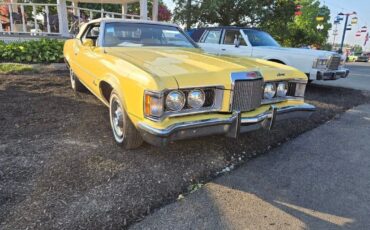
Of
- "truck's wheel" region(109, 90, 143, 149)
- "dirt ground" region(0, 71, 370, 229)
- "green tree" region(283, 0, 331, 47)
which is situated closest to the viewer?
"dirt ground" region(0, 71, 370, 229)

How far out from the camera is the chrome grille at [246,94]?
285cm

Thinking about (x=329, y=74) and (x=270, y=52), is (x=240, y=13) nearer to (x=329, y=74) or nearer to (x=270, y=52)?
(x=270, y=52)

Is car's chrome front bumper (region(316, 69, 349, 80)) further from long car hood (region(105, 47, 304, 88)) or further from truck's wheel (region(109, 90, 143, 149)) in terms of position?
truck's wheel (region(109, 90, 143, 149))

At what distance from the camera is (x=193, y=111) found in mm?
2773

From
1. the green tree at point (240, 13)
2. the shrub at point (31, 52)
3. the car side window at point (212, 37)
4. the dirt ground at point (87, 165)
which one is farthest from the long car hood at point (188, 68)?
the green tree at point (240, 13)

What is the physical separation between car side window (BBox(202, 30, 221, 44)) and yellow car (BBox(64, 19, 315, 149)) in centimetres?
470

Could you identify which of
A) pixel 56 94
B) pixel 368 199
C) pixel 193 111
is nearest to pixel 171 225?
pixel 193 111

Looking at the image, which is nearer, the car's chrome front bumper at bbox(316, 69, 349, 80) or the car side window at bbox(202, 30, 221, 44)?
the car's chrome front bumper at bbox(316, 69, 349, 80)

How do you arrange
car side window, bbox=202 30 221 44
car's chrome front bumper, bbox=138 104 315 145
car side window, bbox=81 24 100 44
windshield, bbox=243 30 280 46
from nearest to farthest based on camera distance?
car's chrome front bumper, bbox=138 104 315 145, car side window, bbox=81 24 100 44, windshield, bbox=243 30 280 46, car side window, bbox=202 30 221 44

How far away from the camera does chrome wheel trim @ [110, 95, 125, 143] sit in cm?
322

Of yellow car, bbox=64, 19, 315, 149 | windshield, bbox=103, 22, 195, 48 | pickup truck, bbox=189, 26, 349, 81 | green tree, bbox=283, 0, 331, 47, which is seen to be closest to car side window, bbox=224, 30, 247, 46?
pickup truck, bbox=189, 26, 349, 81

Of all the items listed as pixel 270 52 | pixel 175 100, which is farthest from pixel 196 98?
pixel 270 52

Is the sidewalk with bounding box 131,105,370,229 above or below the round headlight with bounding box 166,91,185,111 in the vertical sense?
below

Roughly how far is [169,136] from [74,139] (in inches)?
65.9
